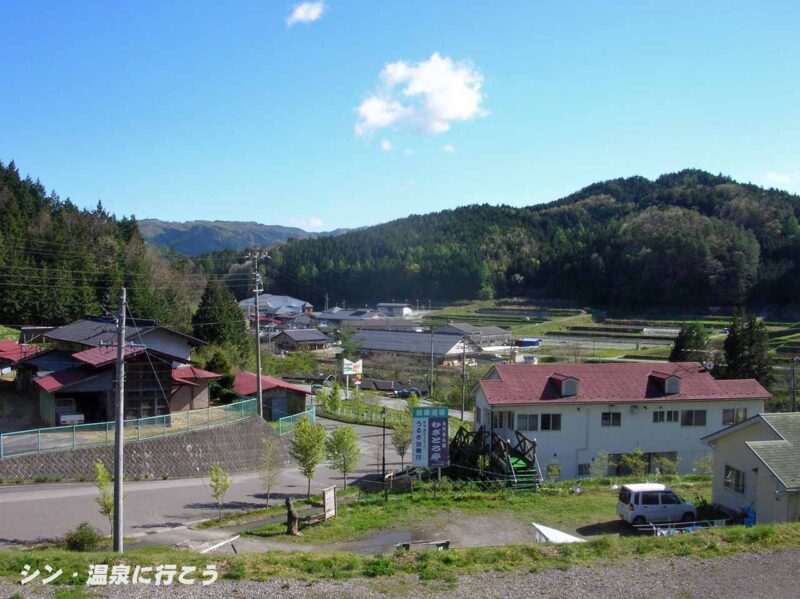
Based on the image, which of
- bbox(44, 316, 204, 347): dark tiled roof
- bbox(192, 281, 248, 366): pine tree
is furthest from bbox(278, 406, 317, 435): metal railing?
bbox(192, 281, 248, 366): pine tree

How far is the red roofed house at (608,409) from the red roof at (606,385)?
3 centimetres

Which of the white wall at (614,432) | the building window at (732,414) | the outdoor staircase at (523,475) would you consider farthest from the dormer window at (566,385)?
the building window at (732,414)

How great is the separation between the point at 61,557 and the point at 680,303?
7543 cm

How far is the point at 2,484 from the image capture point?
15211mm

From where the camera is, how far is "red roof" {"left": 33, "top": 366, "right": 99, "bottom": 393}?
1936 centimetres

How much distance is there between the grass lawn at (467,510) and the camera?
13.8 metres

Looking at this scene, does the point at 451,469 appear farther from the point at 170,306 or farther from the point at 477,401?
the point at 170,306

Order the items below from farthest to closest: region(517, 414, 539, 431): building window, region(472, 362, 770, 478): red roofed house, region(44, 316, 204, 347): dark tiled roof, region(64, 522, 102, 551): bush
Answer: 1. region(44, 316, 204, 347): dark tiled roof
2. region(472, 362, 770, 478): red roofed house
3. region(517, 414, 539, 431): building window
4. region(64, 522, 102, 551): bush

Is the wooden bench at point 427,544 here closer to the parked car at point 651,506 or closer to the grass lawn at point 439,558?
the grass lawn at point 439,558

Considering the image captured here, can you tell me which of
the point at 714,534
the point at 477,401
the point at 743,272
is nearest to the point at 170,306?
the point at 477,401

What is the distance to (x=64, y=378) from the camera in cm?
2005

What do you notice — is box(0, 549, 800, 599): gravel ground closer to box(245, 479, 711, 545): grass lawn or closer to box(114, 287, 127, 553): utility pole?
box(114, 287, 127, 553): utility pole

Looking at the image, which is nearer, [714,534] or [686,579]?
[686,579]

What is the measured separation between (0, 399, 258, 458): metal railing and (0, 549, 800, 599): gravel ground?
8.77 meters
